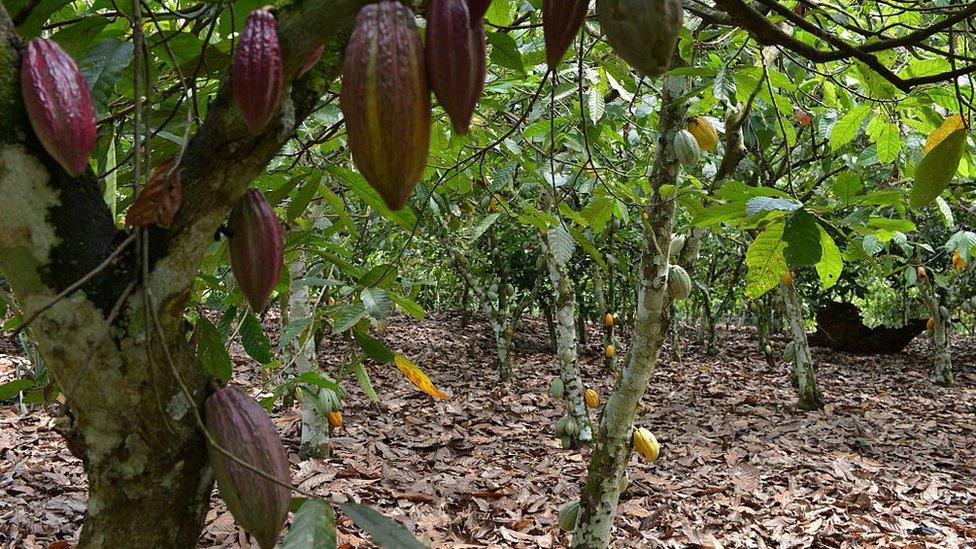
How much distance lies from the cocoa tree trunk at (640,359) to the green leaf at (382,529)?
1390 millimetres

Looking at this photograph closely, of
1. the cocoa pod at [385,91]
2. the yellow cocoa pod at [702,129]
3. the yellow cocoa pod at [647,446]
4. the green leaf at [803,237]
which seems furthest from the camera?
the yellow cocoa pod at [647,446]

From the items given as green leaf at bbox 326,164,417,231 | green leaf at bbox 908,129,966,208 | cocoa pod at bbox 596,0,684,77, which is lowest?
cocoa pod at bbox 596,0,684,77

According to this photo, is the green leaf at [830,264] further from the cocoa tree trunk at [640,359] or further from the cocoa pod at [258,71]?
the cocoa pod at [258,71]

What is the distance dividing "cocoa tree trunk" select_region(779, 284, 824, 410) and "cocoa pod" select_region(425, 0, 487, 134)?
537cm

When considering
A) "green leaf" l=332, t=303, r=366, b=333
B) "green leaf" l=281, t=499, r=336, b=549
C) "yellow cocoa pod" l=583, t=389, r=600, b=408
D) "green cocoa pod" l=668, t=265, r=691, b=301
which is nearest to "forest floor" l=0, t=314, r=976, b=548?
"yellow cocoa pod" l=583, t=389, r=600, b=408

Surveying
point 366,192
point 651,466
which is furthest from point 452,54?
point 651,466

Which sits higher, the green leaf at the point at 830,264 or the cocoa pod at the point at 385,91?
the green leaf at the point at 830,264

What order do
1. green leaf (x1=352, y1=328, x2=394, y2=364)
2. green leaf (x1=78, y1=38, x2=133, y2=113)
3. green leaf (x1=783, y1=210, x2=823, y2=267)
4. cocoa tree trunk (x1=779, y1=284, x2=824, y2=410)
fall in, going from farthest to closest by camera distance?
cocoa tree trunk (x1=779, y1=284, x2=824, y2=410), green leaf (x1=352, y1=328, x2=394, y2=364), green leaf (x1=783, y1=210, x2=823, y2=267), green leaf (x1=78, y1=38, x2=133, y2=113)

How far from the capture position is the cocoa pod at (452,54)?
0.49 m

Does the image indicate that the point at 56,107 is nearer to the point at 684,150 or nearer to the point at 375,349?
the point at 375,349

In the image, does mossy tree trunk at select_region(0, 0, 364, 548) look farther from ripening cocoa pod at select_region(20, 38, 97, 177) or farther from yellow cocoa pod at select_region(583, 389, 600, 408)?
yellow cocoa pod at select_region(583, 389, 600, 408)

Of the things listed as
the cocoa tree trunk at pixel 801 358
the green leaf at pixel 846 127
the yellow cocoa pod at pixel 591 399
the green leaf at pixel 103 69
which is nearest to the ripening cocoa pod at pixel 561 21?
the green leaf at pixel 103 69

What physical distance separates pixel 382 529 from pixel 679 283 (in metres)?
1.90

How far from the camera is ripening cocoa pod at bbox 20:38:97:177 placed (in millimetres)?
508
